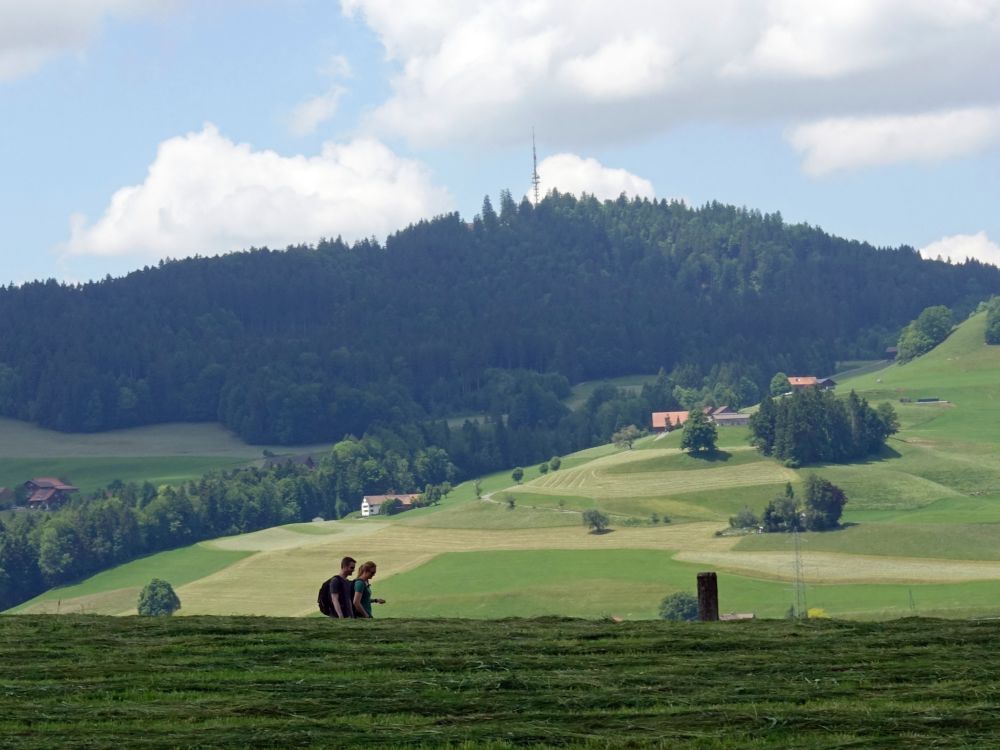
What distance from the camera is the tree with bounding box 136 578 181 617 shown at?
12838cm

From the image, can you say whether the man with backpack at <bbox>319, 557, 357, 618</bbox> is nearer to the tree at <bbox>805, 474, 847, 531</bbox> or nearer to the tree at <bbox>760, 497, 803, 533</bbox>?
the tree at <bbox>805, 474, 847, 531</bbox>

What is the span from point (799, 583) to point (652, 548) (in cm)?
2410

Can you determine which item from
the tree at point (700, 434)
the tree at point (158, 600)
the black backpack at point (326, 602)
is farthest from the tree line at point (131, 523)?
the black backpack at point (326, 602)

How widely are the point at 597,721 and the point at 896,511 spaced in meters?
131

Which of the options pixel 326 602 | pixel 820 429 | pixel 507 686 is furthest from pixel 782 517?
pixel 507 686

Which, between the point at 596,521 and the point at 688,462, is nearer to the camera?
the point at 596,521

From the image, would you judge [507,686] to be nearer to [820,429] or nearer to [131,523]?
[131,523]

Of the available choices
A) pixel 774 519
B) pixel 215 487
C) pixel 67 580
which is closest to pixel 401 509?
pixel 215 487

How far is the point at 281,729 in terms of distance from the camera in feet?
46.9

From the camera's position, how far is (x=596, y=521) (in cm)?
14238

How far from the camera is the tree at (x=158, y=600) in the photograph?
12838cm

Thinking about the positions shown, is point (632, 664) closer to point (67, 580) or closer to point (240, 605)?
point (240, 605)

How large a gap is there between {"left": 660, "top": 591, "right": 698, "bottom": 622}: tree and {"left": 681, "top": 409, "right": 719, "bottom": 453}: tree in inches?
2605

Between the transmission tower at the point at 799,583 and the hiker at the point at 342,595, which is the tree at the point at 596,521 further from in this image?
the hiker at the point at 342,595
